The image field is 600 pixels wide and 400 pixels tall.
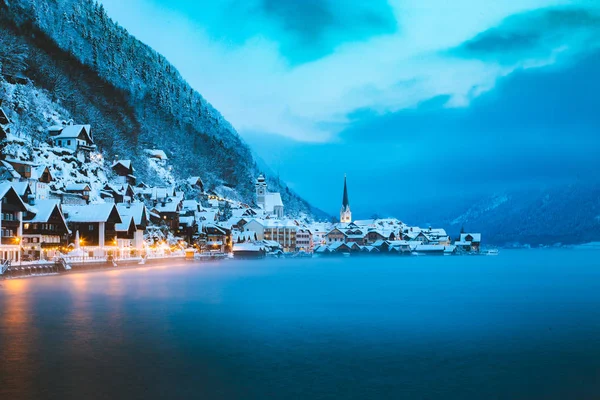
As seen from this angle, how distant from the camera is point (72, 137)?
10825cm

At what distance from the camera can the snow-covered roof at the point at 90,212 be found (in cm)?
8117

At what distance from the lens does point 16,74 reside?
121 meters

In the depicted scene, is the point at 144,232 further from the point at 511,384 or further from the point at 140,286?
the point at 511,384

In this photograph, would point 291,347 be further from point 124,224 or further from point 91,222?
point 124,224

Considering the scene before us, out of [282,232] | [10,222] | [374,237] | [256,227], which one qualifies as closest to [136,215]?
[10,222]

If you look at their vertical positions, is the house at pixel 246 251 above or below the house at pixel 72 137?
below

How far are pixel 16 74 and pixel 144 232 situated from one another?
47.5 metres

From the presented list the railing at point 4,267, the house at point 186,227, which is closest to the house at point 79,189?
the house at point 186,227

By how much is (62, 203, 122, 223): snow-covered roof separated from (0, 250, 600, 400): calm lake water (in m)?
35.9

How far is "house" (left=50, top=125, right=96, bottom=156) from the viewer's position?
108m

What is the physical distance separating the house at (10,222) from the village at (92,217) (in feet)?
0.35

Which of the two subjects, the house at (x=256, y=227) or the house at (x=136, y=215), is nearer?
the house at (x=136, y=215)

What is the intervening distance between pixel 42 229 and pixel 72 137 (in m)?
43.3

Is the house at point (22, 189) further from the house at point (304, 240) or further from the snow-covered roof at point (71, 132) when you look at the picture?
the house at point (304, 240)
